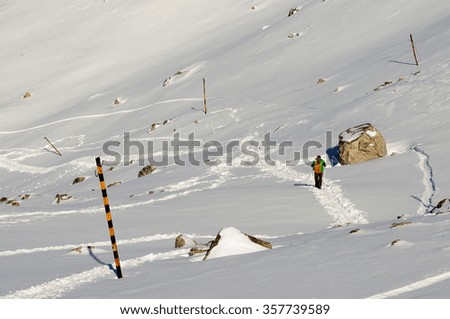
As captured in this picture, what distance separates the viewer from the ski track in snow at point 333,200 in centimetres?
1722

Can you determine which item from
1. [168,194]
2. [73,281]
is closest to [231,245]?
[73,281]

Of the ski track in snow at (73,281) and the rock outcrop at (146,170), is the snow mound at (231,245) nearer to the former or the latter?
the ski track in snow at (73,281)

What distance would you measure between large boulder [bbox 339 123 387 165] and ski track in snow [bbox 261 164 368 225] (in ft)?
6.06

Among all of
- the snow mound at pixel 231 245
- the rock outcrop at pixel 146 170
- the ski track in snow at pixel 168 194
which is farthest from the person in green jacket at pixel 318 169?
the rock outcrop at pixel 146 170

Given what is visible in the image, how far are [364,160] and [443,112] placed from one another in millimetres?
4506

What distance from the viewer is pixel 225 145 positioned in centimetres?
3503

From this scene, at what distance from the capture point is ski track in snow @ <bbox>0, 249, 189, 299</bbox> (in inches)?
375

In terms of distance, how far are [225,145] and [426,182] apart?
1627cm

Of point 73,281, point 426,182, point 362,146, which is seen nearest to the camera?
point 73,281

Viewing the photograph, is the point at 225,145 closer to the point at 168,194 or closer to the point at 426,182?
the point at 168,194

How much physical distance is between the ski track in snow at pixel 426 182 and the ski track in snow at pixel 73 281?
291 inches

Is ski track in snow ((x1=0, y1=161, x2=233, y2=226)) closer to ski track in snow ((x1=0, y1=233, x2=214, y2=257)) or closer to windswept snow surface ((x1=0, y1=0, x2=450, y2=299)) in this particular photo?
windswept snow surface ((x1=0, y1=0, x2=450, y2=299))

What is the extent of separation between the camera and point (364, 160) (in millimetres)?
25141

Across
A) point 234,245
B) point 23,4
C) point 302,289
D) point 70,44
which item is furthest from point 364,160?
point 23,4
